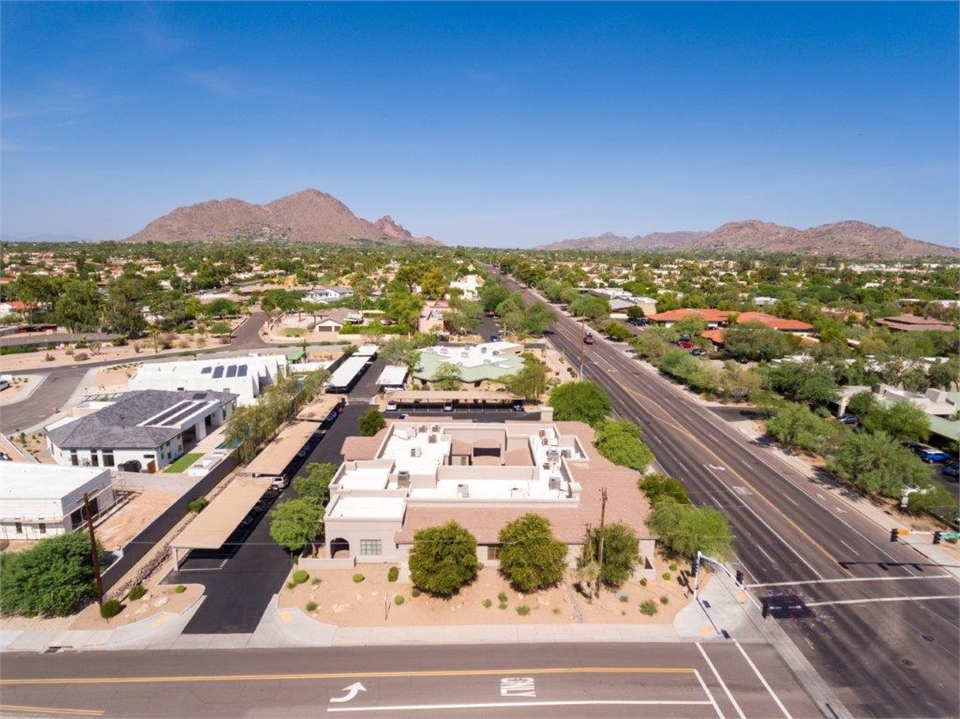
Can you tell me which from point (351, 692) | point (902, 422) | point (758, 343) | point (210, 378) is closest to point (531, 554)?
point (351, 692)

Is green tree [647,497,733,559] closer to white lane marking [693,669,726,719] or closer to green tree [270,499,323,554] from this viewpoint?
→ white lane marking [693,669,726,719]

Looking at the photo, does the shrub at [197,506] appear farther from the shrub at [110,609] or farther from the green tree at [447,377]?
the green tree at [447,377]

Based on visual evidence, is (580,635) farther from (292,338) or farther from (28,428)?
(292,338)

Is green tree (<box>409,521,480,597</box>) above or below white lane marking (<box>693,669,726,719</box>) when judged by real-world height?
above

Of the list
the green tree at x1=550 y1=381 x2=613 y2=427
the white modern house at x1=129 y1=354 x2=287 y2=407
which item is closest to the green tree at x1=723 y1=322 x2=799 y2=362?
the green tree at x1=550 y1=381 x2=613 y2=427

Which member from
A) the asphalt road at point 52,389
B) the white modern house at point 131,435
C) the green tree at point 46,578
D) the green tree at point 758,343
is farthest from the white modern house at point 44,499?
the green tree at point 758,343

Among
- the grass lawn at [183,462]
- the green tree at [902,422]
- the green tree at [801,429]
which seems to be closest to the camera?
the grass lawn at [183,462]
